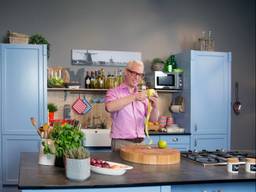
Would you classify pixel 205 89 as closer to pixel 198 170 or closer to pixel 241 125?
pixel 241 125

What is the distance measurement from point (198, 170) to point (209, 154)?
59cm

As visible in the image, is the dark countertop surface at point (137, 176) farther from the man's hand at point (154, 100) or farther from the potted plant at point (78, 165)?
the man's hand at point (154, 100)

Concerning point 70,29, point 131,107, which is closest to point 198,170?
point 131,107

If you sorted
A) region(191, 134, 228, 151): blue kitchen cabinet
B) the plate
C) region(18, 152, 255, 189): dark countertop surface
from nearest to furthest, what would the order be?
region(18, 152, 255, 189): dark countertop surface < the plate < region(191, 134, 228, 151): blue kitchen cabinet

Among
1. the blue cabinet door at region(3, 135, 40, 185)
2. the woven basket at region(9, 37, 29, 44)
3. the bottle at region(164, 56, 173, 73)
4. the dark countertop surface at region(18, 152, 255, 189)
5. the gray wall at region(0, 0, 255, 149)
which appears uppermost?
the gray wall at region(0, 0, 255, 149)

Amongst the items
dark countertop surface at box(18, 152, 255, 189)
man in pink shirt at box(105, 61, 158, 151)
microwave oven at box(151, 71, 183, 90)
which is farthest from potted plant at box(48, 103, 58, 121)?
dark countertop surface at box(18, 152, 255, 189)

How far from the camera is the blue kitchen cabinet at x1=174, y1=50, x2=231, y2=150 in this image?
4887 millimetres

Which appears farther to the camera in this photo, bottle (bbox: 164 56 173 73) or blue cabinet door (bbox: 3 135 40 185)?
bottle (bbox: 164 56 173 73)

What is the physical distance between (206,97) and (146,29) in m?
1.36

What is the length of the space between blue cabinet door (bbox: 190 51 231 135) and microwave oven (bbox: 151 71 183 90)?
222mm

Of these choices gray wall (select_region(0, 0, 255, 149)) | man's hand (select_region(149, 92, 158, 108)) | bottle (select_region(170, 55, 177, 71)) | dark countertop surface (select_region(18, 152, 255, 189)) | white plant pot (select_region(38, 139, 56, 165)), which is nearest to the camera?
dark countertop surface (select_region(18, 152, 255, 189))

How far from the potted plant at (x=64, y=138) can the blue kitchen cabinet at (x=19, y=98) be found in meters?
2.34

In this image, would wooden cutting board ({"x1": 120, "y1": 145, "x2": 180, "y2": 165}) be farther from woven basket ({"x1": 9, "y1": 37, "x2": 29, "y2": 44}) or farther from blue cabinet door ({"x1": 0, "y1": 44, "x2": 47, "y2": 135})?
woven basket ({"x1": 9, "y1": 37, "x2": 29, "y2": 44})

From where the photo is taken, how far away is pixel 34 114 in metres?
4.47
